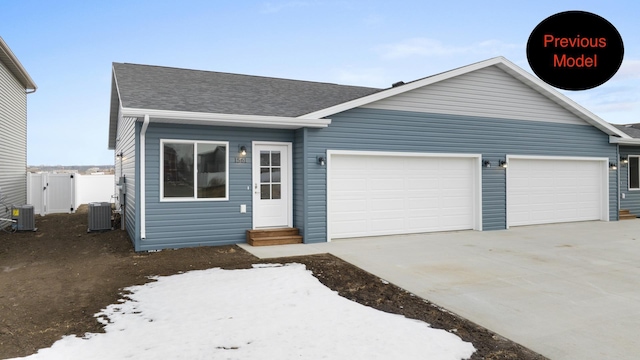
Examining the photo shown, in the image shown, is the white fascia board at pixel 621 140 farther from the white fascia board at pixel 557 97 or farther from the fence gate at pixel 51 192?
the fence gate at pixel 51 192

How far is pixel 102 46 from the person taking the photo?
14.8 m

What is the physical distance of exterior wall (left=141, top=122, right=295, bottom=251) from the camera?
7.67m

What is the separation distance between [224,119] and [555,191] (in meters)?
9.53

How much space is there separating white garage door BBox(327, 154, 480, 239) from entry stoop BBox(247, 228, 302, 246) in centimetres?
80

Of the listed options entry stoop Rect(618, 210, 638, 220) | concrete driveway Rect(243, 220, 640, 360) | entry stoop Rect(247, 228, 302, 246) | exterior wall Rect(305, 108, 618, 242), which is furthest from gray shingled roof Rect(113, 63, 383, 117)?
entry stoop Rect(618, 210, 638, 220)

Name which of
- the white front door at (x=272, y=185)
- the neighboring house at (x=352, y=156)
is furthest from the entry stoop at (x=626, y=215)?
the white front door at (x=272, y=185)

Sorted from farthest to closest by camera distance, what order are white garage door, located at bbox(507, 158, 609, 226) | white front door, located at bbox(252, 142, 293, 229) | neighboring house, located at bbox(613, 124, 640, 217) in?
neighboring house, located at bbox(613, 124, 640, 217)
white garage door, located at bbox(507, 158, 609, 226)
white front door, located at bbox(252, 142, 293, 229)

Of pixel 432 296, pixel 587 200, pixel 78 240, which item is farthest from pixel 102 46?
pixel 587 200

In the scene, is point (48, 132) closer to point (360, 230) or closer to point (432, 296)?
point (360, 230)

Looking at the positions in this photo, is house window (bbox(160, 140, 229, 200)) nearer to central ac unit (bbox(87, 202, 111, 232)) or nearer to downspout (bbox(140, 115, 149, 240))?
downspout (bbox(140, 115, 149, 240))

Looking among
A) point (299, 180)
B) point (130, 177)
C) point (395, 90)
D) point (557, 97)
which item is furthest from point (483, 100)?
point (130, 177)

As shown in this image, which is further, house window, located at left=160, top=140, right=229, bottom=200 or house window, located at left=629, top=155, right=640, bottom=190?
house window, located at left=629, top=155, right=640, bottom=190

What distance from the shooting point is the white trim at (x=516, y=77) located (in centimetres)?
866

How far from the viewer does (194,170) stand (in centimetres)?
805
